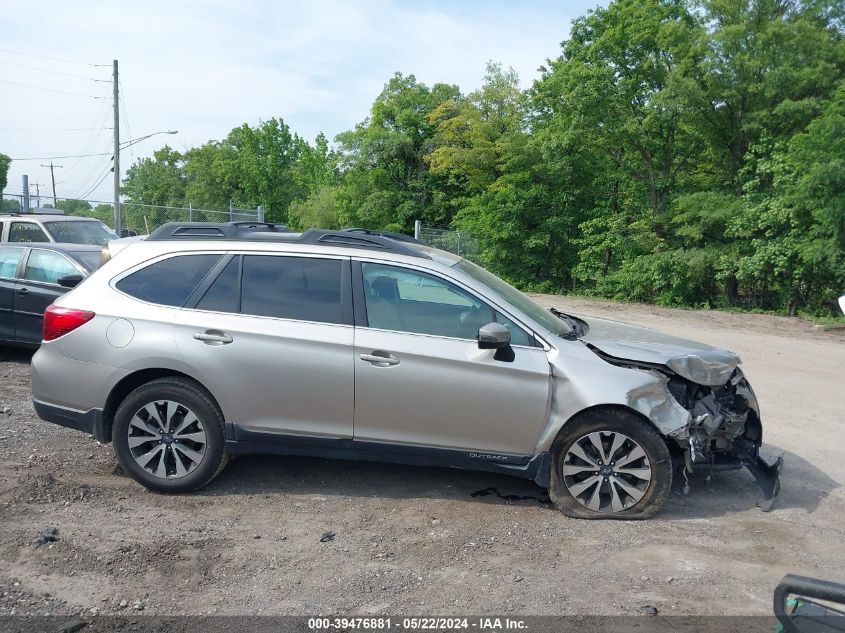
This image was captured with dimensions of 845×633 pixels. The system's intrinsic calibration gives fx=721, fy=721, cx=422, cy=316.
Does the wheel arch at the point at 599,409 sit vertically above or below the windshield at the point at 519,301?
below

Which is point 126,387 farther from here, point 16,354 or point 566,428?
point 16,354

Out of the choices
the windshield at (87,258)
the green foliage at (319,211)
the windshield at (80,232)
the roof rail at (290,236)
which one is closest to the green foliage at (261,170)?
the green foliage at (319,211)

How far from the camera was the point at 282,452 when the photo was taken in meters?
5.02

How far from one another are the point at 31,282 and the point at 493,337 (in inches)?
268

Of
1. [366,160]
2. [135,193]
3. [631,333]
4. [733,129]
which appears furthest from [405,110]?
[135,193]

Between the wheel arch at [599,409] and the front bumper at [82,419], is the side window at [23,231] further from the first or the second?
the wheel arch at [599,409]

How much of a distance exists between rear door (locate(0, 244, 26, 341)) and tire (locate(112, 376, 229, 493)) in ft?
16.1

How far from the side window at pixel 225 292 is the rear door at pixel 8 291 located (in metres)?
5.12

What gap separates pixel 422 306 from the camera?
16.5ft

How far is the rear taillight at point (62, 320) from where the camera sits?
5.12 m

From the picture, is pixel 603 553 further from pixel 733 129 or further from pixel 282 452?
pixel 733 129

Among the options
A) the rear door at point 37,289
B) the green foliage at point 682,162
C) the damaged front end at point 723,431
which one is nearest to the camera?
the damaged front end at point 723,431

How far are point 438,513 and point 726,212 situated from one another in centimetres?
1657

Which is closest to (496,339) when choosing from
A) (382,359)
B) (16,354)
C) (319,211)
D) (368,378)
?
(382,359)
